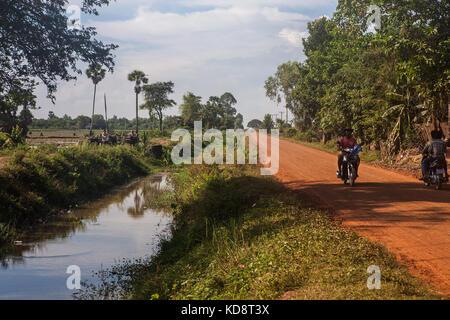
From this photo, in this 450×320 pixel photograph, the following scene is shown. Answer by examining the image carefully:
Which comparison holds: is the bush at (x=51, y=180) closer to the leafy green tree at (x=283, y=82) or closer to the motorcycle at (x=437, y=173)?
the motorcycle at (x=437, y=173)

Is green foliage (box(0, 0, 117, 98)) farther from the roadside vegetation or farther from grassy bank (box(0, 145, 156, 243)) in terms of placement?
the roadside vegetation

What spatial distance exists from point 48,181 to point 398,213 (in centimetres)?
1495

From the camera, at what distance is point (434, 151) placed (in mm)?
13141

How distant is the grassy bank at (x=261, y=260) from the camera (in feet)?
18.5

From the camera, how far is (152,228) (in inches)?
619

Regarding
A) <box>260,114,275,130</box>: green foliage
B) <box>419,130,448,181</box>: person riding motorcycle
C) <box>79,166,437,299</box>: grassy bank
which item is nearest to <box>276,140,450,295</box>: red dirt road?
<box>79,166,437,299</box>: grassy bank

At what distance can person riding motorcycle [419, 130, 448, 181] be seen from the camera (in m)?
13.0

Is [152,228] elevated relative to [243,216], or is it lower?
lower

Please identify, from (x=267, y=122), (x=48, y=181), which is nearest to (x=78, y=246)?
(x=48, y=181)

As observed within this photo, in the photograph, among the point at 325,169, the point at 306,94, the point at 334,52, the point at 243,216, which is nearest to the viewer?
the point at 243,216

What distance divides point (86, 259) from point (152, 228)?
4.02 m

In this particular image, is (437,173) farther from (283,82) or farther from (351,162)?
(283,82)
